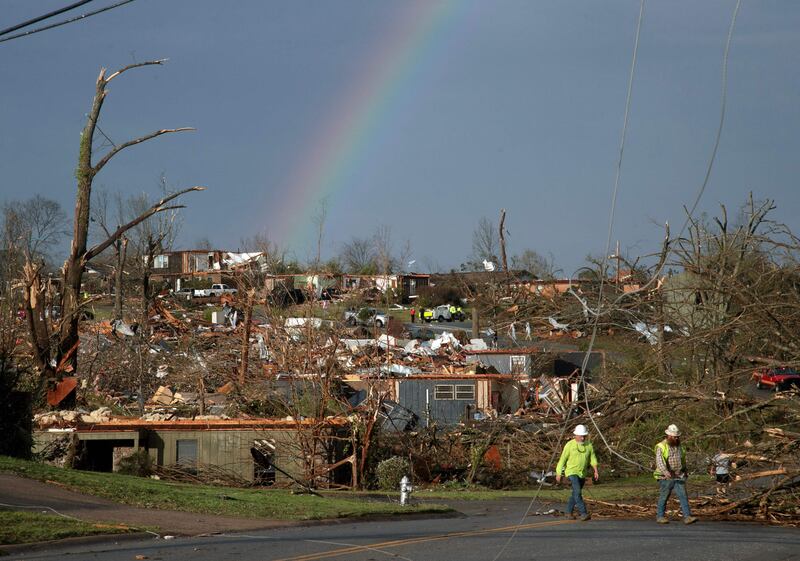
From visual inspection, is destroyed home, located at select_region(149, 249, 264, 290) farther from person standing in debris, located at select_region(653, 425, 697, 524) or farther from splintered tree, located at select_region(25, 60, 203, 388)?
person standing in debris, located at select_region(653, 425, 697, 524)

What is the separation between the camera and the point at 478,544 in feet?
38.5

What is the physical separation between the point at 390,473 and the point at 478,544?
1216 cm

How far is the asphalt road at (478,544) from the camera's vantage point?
34.0 feet

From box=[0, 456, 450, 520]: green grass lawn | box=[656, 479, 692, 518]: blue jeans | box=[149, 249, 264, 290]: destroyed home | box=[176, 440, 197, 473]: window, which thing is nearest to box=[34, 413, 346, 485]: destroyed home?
box=[176, 440, 197, 473]: window

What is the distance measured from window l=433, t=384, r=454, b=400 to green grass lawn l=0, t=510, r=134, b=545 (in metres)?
20.8

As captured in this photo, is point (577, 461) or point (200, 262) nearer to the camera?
point (577, 461)

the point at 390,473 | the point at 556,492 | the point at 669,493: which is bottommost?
the point at 556,492

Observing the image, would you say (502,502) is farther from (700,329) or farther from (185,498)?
(185,498)

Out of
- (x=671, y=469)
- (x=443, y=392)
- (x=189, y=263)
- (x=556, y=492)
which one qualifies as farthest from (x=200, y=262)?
(x=671, y=469)

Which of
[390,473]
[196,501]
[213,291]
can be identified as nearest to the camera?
[196,501]

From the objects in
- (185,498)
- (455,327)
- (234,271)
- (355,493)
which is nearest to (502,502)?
(355,493)

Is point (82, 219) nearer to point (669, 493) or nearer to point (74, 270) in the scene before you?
point (74, 270)

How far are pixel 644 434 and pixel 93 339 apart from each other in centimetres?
2585

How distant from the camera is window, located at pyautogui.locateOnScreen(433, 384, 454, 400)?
3203cm
